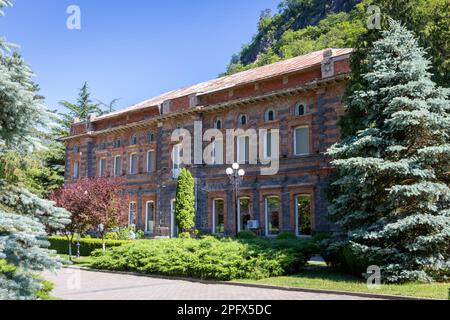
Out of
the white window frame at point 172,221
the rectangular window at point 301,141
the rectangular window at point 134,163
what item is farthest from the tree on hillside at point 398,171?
the rectangular window at point 134,163

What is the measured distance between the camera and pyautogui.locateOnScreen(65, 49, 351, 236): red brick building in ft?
72.7

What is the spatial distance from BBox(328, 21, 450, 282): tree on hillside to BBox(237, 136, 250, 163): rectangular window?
11.3m

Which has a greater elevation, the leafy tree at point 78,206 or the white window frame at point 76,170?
the white window frame at point 76,170

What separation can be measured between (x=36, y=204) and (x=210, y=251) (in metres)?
8.90

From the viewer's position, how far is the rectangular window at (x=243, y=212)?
25080 mm

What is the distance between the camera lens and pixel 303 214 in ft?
74.8

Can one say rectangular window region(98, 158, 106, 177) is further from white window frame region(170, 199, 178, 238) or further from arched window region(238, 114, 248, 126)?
arched window region(238, 114, 248, 126)

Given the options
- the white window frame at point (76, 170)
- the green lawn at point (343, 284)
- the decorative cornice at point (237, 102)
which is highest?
the decorative cornice at point (237, 102)

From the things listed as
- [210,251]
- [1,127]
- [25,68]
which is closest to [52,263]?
[1,127]

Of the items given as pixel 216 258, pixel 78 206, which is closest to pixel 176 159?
pixel 78 206

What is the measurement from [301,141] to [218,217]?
7080mm

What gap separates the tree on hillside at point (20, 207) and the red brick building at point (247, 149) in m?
16.7

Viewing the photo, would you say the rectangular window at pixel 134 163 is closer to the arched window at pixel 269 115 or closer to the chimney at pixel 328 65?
the arched window at pixel 269 115
